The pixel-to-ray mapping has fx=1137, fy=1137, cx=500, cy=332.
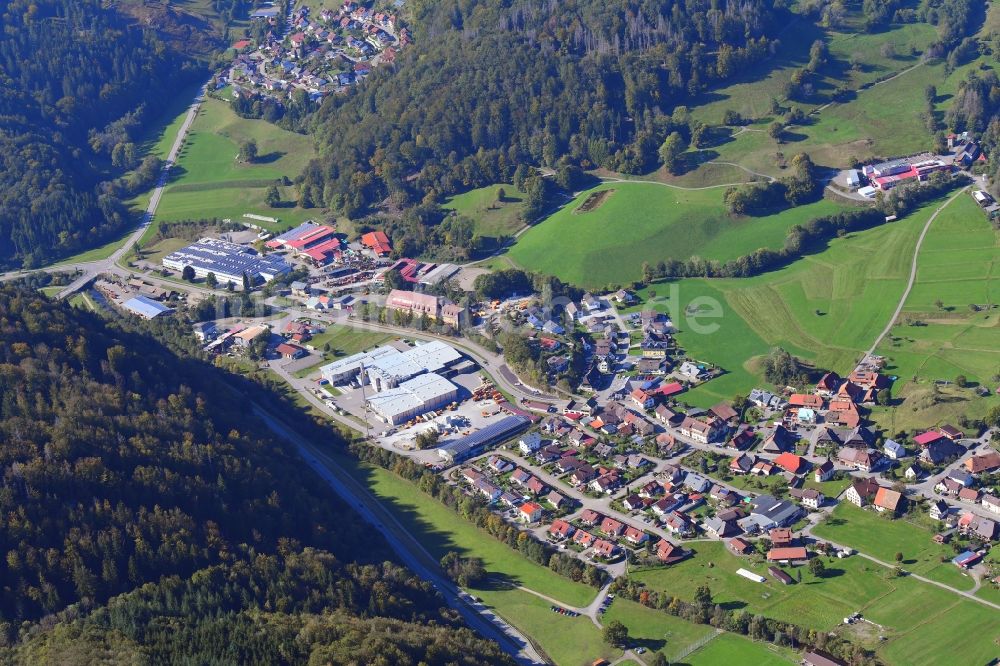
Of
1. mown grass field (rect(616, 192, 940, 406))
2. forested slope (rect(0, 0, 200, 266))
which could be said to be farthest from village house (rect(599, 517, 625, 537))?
forested slope (rect(0, 0, 200, 266))

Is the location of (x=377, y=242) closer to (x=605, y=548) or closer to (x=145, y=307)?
(x=145, y=307)

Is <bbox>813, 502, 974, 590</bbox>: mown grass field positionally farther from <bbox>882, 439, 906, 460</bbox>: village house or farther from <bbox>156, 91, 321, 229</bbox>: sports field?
<bbox>156, 91, 321, 229</bbox>: sports field

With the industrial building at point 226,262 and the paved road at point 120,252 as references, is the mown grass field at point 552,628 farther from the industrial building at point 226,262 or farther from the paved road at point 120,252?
the paved road at point 120,252

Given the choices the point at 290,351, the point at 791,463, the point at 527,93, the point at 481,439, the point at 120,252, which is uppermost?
the point at 527,93

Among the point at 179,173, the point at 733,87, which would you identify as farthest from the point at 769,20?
the point at 179,173

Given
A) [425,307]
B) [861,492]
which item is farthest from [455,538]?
[425,307]

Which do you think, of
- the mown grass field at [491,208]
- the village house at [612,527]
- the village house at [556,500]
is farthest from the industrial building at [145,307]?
the village house at [612,527]

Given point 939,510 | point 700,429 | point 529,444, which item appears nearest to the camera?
point 939,510

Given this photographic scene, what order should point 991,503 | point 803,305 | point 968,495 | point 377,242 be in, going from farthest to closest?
point 377,242 → point 803,305 → point 968,495 → point 991,503

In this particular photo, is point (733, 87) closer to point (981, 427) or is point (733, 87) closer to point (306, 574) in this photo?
point (981, 427)
